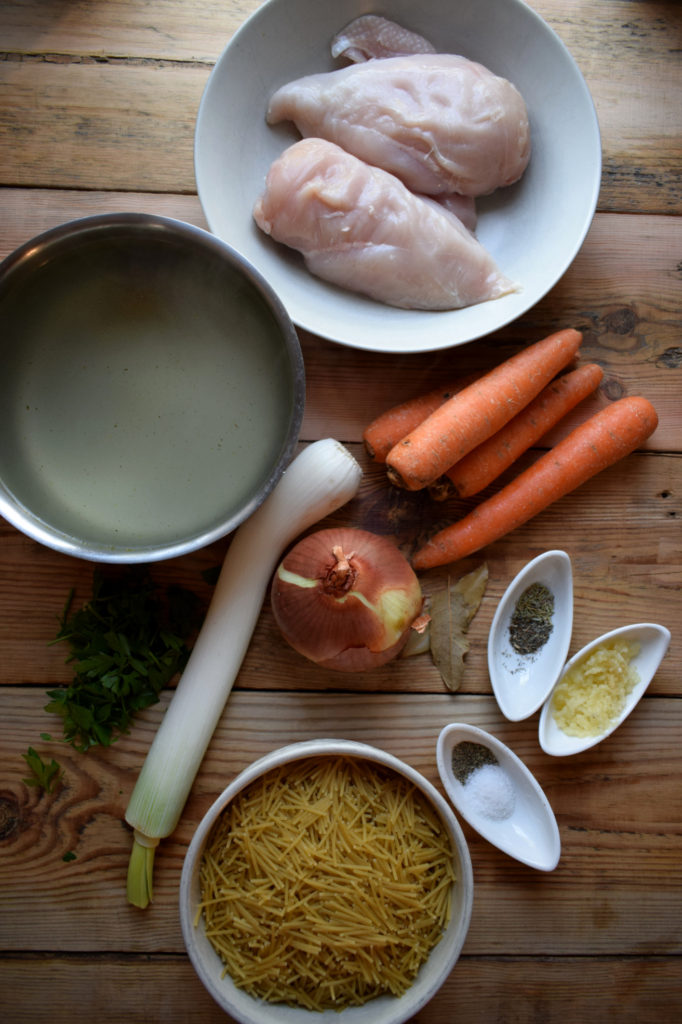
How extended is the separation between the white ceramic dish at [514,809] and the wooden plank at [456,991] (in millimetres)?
220

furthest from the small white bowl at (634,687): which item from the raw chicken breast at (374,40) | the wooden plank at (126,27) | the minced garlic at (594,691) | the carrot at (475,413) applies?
the wooden plank at (126,27)

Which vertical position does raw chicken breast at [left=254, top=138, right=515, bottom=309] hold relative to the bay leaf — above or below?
above

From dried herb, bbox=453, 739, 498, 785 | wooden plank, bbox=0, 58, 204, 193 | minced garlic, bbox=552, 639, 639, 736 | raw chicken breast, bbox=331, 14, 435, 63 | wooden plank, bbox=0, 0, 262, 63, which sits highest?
raw chicken breast, bbox=331, 14, 435, 63

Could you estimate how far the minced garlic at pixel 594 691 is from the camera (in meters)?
1.23

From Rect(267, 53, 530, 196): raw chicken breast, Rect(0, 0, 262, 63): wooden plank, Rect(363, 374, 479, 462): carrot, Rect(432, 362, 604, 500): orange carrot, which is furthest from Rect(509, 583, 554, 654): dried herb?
Rect(0, 0, 262, 63): wooden plank

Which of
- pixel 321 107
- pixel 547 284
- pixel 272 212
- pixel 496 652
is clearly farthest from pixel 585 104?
pixel 496 652

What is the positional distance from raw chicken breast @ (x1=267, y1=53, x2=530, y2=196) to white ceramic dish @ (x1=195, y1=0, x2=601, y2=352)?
0.05m

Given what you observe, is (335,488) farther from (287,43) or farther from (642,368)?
(287,43)

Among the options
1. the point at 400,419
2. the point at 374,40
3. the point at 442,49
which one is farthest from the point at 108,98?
the point at 400,419

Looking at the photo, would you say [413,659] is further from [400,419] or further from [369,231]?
[369,231]

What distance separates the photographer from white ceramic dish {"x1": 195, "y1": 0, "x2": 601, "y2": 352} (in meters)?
1.13

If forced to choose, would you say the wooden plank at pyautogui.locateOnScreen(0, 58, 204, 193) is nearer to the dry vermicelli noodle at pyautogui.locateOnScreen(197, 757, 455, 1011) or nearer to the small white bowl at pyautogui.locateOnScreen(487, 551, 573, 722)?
the small white bowl at pyautogui.locateOnScreen(487, 551, 573, 722)

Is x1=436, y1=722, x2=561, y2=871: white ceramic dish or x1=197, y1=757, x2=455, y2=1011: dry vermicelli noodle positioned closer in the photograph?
x1=197, y1=757, x2=455, y2=1011: dry vermicelli noodle

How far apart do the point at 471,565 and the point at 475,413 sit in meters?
0.27
